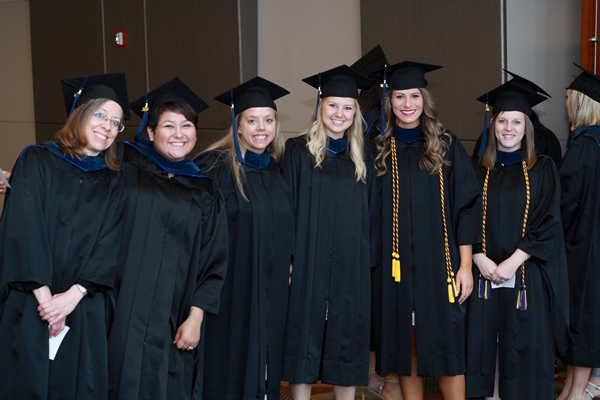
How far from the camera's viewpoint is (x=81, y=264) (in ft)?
7.69

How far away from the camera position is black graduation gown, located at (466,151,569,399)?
122 inches

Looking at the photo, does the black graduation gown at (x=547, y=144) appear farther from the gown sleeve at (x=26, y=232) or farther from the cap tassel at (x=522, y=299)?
the gown sleeve at (x=26, y=232)

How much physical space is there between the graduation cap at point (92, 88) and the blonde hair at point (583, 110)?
8.45 ft

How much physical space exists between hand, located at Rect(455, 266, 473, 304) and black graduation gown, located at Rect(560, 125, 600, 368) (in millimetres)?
767

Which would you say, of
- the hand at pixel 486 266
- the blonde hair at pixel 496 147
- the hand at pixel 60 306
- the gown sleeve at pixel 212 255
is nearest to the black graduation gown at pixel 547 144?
the blonde hair at pixel 496 147

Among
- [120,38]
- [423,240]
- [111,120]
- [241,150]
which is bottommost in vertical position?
[423,240]

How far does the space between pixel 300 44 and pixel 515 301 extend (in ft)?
10.2

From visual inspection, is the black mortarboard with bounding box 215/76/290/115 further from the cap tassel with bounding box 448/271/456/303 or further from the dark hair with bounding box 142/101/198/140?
the cap tassel with bounding box 448/271/456/303

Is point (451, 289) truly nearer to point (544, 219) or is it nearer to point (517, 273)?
point (517, 273)

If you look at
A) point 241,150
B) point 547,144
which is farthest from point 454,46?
point 241,150

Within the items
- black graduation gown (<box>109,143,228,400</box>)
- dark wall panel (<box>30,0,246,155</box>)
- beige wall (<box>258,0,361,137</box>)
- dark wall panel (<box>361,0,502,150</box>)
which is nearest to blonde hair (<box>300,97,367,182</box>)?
black graduation gown (<box>109,143,228,400</box>)

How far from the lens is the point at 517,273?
3.14 meters

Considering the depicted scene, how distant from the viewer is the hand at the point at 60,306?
2219 mm

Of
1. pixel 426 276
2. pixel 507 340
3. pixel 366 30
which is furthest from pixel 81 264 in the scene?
pixel 366 30
